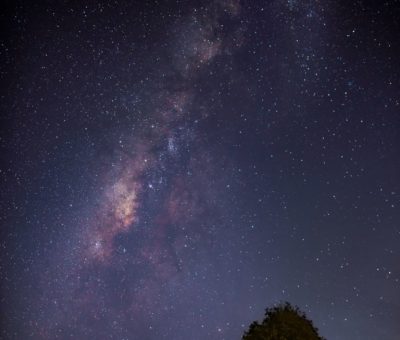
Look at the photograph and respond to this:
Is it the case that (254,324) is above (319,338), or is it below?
above

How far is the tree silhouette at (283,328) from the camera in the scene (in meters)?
18.8

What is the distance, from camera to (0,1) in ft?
62.5

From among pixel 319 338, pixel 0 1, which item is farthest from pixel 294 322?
pixel 0 1

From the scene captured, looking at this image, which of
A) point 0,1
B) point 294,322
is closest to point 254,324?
point 294,322

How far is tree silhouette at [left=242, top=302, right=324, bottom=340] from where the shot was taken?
61.8 ft

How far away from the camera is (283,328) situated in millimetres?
19047

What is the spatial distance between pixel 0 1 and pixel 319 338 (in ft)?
65.8

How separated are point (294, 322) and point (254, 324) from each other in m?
1.76

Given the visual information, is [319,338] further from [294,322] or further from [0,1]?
[0,1]

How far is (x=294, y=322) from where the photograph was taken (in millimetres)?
19344

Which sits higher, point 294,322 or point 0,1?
point 0,1

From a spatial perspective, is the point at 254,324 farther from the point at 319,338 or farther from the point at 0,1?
the point at 0,1

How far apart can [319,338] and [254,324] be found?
2833mm

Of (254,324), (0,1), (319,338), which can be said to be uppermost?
(0,1)
